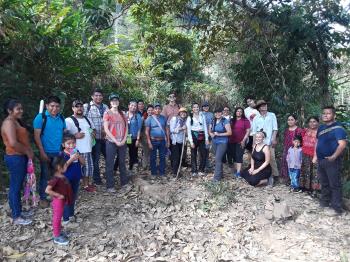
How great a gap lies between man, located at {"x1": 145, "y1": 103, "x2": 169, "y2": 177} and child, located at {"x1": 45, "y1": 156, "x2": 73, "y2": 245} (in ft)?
9.01

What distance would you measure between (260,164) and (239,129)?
92 centimetres

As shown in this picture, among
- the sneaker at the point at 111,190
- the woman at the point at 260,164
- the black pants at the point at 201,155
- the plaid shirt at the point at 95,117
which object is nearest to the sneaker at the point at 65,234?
the sneaker at the point at 111,190

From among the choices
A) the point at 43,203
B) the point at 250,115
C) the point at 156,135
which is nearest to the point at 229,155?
the point at 250,115

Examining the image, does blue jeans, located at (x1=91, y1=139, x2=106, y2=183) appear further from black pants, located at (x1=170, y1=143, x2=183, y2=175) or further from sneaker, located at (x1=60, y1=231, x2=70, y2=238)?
sneaker, located at (x1=60, y1=231, x2=70, y2=238)

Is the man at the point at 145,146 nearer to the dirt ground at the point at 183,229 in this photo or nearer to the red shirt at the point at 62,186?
the dirt ground at the point at 183,229

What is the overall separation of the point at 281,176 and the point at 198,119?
7.07 feet

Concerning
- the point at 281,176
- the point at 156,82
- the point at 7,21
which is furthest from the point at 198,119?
the point at 156,82

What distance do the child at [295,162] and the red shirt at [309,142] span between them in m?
0.10

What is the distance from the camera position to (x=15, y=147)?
14.6ft

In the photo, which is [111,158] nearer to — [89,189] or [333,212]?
[89,189]

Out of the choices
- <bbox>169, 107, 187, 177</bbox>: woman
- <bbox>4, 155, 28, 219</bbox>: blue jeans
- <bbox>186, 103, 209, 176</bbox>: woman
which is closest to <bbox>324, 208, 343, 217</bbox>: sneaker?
<bbox>186, 103, 209, 176</bbox>: woman

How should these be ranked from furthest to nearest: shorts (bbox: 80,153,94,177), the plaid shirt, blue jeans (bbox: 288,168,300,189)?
blue jeans (bbox: 288,168,300,189) → the plaid shirt → shorts (bbox: 80,153,94,177)

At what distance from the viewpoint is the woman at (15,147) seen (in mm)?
4449

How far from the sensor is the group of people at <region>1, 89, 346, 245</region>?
458 cm
